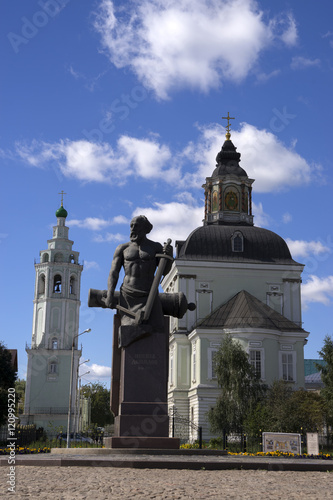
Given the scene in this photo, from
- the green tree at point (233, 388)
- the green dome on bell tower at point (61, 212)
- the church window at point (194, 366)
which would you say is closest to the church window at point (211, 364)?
the church window at point (194, 366)

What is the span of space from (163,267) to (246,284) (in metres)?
41.6

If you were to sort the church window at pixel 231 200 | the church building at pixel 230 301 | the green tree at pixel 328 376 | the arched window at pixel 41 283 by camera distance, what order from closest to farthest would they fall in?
1. the green tree at pixel 328 376
2. the church building at pixel 230 301
3. the church window at pixel 231 200
4. the arched window at pixel 41 283

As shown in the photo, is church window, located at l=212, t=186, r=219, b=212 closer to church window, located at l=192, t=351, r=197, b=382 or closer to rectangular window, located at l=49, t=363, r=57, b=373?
church window, located at l=192, t=351, r=197, b=382

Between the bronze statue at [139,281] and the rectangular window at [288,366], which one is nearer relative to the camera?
the bronze statue at [139,281]

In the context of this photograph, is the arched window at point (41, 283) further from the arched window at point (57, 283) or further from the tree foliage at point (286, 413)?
the tree foliage at point (286, 413)

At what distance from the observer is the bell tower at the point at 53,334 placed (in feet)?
238

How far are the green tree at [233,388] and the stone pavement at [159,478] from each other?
27.6 m

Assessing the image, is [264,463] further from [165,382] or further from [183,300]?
[183,300]

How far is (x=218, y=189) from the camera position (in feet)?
209

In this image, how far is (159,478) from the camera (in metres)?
9.59

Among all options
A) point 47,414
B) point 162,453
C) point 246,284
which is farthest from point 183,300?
point 47,414

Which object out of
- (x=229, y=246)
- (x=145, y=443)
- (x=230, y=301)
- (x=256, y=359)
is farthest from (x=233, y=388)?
(x=145, y=443)

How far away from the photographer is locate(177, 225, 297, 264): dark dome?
182 ft

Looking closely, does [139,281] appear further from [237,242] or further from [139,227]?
[237,242]
